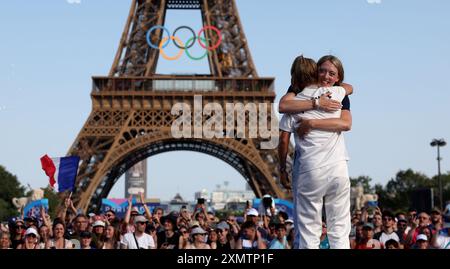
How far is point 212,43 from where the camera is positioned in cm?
4966

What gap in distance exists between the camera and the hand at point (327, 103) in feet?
21.3

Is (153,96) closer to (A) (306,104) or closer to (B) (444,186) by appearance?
(A) (306,104)

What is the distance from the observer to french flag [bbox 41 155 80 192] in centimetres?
1928

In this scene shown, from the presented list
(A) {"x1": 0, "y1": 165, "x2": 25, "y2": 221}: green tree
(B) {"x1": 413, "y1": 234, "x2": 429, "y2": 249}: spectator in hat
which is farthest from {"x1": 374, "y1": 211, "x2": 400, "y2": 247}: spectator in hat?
(A) {"x1": 0, "y1": 165, "x2": 25, "y2": 221}: green tree

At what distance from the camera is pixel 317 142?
6.53 metres

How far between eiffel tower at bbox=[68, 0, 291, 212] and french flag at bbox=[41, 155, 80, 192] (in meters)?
24.1

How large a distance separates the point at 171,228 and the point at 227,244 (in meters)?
0.98

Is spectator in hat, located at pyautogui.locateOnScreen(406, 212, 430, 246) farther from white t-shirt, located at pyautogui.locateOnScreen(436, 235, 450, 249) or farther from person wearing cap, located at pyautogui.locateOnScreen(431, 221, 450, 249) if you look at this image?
white t-shirt, located at pyautogui.locateOnScreen(436, 235, 450, 249)

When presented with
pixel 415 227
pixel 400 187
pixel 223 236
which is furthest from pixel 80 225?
pixel 400 187

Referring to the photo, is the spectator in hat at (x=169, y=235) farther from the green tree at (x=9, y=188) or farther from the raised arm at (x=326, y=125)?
the green tree at (x=9, y=188)

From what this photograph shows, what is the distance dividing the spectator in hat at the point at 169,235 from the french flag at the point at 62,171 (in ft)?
22.0

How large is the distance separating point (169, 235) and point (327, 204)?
6336 millimetres

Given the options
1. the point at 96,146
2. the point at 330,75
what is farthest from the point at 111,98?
the point at 330,75
